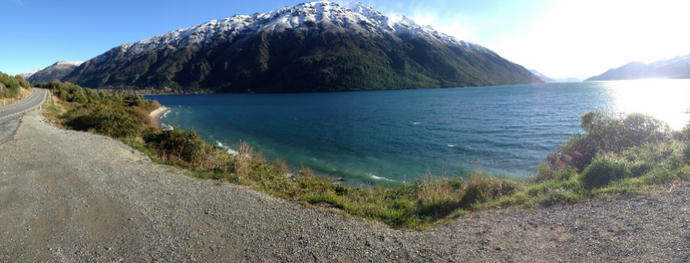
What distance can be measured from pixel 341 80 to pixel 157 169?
190 m

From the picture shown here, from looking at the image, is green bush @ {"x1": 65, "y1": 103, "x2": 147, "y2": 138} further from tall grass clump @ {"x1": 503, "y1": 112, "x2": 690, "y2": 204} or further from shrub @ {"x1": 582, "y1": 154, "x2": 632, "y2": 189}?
shrub @ {"x1": 582, "y1": 154, "x2": 632, "y2": 189}

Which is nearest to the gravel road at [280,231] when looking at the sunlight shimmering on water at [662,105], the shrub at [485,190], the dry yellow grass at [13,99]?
the shrub at [485,190]

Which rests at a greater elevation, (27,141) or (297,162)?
(27,141)

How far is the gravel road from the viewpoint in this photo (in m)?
4.91

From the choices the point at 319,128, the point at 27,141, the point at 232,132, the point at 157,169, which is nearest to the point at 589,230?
the point at 157,169

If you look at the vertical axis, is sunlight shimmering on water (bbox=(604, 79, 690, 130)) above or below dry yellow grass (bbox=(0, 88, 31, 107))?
below

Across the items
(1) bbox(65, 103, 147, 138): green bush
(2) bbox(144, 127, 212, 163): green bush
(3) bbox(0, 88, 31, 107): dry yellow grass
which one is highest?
(3) bbox(0, 88, 31, 107): dry yellow grass

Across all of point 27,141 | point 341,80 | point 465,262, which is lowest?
point 465,262

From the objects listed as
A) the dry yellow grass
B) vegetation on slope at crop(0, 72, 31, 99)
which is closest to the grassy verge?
the dry yellow grass

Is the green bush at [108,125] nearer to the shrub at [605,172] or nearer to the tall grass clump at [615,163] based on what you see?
the tall grass clump at [615,163]

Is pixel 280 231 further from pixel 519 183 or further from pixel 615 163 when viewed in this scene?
pixel 615 163

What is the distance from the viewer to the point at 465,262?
475 centimetres

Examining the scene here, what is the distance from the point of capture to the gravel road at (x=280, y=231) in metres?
4.91

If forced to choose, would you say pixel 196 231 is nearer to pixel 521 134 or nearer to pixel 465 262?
pixel 465 262
